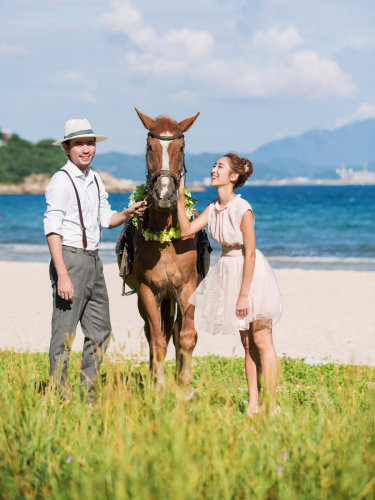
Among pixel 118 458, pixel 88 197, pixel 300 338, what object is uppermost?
pixel 88 197

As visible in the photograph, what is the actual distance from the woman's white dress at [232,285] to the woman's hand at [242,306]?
0.22 feet

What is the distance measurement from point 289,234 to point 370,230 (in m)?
6.41

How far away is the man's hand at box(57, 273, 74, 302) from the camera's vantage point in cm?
444

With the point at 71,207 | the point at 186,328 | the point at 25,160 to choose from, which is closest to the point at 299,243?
the point at 186,328

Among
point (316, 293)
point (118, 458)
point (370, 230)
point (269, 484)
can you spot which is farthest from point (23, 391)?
point (370, 230)

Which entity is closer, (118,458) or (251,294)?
(118,458)

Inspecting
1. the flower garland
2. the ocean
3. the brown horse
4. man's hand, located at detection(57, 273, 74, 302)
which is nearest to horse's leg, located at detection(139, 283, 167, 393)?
the brown horse

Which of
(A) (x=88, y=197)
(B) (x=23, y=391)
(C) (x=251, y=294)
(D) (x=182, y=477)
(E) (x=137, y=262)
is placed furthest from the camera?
(E) (x=137, y=262)

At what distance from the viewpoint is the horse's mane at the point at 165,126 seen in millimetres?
4664

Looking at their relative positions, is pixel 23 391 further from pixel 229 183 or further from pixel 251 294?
pixel 229 183

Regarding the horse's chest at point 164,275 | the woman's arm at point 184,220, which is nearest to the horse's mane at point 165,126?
the woman's arm at point 184,220

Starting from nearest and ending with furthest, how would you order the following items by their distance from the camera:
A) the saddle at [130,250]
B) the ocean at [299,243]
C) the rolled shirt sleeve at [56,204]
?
the rolled shirt sleeve at [56,204] → the saddle at [130,250] → the ocean at [299,243]

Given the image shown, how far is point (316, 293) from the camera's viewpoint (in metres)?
14.0

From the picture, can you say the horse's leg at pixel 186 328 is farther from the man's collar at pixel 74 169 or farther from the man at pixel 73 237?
the man's collar at pixel 74 169
